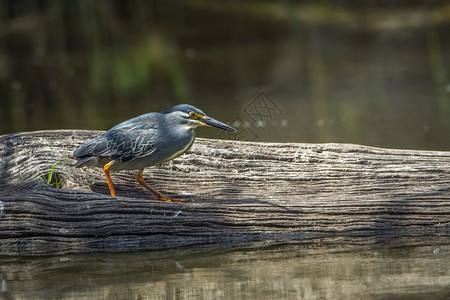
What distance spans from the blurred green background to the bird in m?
3.35

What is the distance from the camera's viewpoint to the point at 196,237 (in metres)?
4.63

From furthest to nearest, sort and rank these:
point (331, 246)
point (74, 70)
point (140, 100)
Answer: point (74, 70) < point (140, 100) < point (331, 246)

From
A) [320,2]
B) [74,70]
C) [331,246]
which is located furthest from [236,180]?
[320,2]

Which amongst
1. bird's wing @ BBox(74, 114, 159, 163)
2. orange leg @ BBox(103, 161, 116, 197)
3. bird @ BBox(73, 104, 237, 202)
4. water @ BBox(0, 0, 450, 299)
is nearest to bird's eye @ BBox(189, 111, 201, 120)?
bird @ BBox(73, 104, 237, 202)

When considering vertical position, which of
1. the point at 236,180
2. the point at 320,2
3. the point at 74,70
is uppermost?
the point at 320,2

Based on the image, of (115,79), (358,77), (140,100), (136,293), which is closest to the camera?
(136,293)

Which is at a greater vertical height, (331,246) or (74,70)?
(74,70)

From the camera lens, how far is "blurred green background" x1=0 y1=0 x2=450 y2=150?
29.5ft

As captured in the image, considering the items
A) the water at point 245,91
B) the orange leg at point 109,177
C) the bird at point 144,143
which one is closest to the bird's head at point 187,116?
the bird at point 144,143

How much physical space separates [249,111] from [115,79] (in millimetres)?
3533

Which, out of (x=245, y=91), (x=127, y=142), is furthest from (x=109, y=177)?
(x=245, y=91)

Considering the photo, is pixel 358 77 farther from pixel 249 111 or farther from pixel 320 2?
pixel 320 2

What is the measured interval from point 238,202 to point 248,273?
2.42ft

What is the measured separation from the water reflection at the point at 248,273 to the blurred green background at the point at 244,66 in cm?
333
